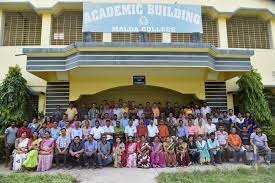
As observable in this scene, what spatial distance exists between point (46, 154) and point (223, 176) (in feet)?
16.1

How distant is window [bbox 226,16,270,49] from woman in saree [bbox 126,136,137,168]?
22.8 ft

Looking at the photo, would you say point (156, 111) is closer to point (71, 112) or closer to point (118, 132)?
point (118, 132)

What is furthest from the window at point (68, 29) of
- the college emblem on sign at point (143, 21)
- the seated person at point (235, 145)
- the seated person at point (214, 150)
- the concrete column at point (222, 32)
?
the seated person at point (235, 145)

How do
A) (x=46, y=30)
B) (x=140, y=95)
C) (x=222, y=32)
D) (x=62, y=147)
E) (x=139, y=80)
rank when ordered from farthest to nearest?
(x=222, y=32) < (x=140, y=95) < (x=46, y=30) < (x=139, y=80) < (x=62, y=147)

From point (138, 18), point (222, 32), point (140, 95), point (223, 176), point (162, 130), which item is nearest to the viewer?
point (223, 176)

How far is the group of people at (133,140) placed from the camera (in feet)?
28.8

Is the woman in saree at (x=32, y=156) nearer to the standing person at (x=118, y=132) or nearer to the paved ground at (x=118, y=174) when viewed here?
the paved ground at (x=118, y=174)

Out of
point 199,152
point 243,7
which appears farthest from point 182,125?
point 243,7

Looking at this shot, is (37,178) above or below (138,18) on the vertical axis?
below

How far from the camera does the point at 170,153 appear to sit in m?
8.94

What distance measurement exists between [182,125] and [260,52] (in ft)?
18.6

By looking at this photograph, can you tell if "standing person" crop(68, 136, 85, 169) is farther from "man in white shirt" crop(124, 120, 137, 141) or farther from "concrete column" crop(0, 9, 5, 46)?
"concrete column" crop(0, 9, 5, 46)

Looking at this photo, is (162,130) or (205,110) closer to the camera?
(162,130)

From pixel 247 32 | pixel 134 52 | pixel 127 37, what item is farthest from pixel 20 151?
pixel 247 32
